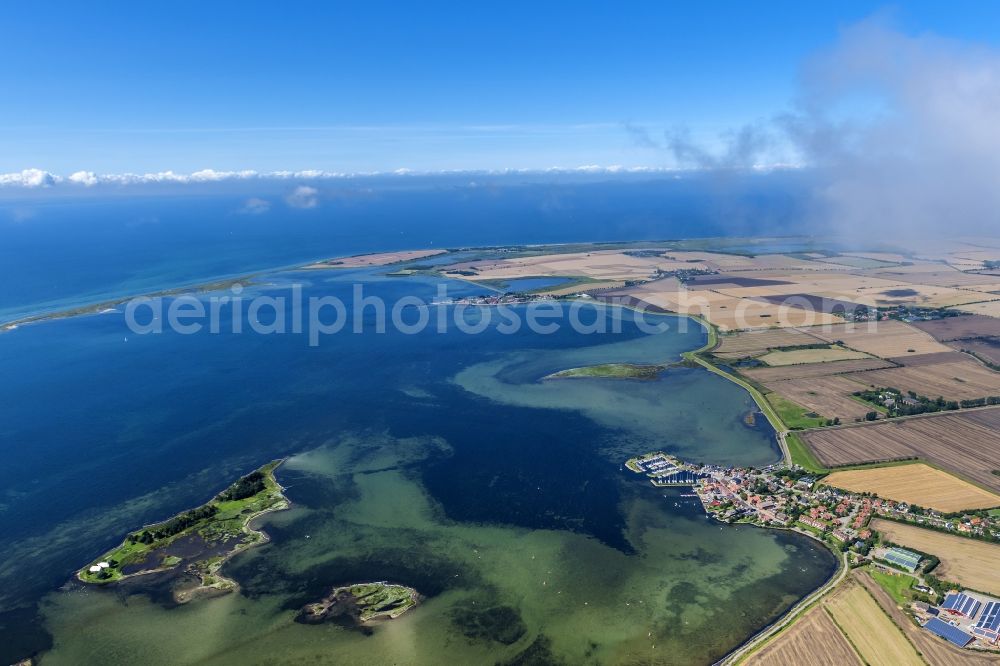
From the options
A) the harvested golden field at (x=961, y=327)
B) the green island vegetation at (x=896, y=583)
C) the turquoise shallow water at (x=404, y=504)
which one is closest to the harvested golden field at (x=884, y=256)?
the harvested golden field at (x=961, y=327)

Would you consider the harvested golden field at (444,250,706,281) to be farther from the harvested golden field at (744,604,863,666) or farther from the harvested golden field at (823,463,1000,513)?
the harvested golden field at (744,604,863,666)

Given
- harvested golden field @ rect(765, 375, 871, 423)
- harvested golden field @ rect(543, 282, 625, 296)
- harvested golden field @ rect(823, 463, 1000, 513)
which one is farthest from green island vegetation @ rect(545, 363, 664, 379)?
harvested golden field @ rect(543, 282, 625, 296)

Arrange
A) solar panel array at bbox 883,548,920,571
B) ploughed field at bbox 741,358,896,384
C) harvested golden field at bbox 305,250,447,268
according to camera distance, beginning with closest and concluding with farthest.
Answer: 1. solar panel array at bbox 883,548,920,571
2. ploughed field at bbox 741,358,896,384
3. harvested golden field at bbox 305,250,447,268

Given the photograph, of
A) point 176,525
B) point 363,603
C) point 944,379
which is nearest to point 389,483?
point 363,603

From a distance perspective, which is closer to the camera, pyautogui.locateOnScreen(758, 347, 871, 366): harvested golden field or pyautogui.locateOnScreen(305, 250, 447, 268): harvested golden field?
pyautogui.locateOnScreen(758, 347, 871, 366): harvested golden field

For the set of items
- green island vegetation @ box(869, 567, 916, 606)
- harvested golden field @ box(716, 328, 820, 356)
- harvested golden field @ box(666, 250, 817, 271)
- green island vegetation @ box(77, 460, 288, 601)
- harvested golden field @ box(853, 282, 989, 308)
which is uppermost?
harvested golden field @ box(666, 250, 817, 271)

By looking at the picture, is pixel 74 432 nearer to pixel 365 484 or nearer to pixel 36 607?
pixel 36 607

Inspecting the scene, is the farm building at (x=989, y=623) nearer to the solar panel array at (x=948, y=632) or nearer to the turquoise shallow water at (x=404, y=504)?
the solar panel array at (x=948, y=632)

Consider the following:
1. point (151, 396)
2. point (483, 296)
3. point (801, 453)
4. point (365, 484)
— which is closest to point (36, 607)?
point (365, 484)
